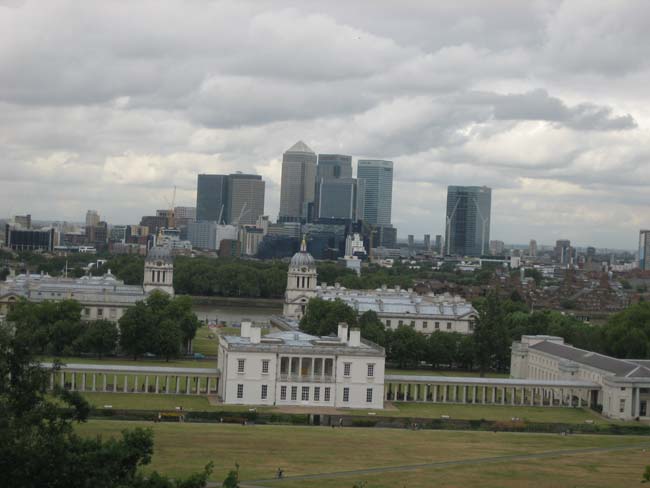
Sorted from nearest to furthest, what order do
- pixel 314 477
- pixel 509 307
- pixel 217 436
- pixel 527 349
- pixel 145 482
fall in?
pixel 145 482 → pixel 314 477 → pixel 217 436 → pixel 527 349 → pixel 509 307

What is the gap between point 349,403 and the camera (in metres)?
76.4

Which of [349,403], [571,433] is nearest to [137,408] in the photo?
[349,403]

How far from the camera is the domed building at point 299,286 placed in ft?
444

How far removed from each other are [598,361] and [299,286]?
5709 cm

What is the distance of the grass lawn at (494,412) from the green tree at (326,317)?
2552 centimetres

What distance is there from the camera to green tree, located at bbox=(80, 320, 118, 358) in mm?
94125

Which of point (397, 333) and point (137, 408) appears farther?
point (397, 333)

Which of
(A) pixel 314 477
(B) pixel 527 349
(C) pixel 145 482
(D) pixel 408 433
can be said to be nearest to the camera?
(C) pixel 145 482

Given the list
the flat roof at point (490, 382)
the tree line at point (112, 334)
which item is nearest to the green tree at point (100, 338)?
the tree line at point (112, 334)

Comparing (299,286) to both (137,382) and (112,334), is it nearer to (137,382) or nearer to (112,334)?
(112,334)

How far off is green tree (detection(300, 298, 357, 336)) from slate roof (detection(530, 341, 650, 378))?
17.9 m

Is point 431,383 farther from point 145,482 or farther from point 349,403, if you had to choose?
point 145,482

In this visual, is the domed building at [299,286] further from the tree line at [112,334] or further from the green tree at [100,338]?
the green tree at [100,338]

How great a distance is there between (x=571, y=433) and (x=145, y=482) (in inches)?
1391
